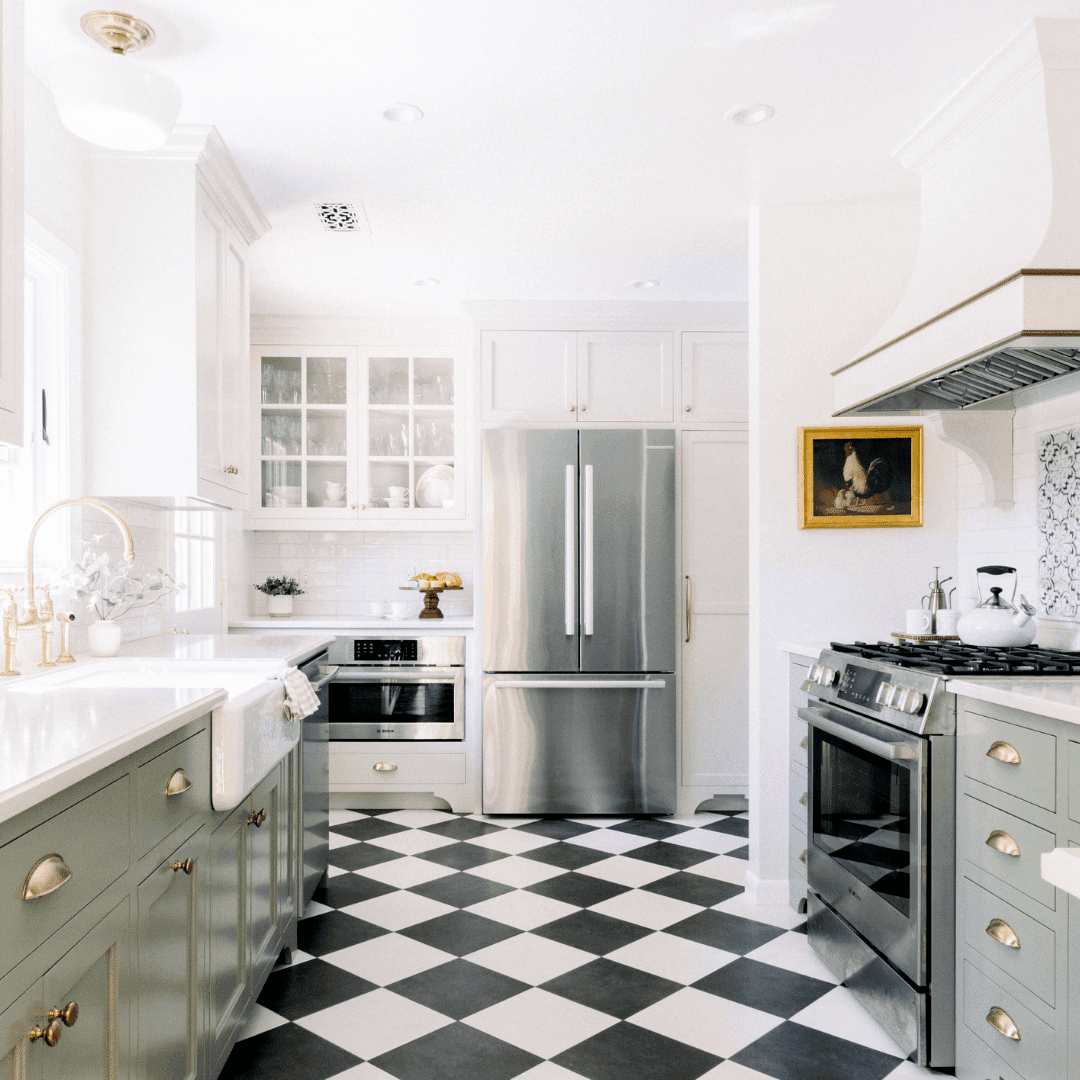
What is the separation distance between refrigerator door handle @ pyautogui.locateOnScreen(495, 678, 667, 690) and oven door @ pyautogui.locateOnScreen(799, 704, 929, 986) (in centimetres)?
142

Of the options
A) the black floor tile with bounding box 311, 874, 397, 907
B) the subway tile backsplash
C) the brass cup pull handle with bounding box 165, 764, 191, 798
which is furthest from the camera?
the subway tile backsplash

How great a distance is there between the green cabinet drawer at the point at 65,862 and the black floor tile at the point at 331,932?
1547 millimetres

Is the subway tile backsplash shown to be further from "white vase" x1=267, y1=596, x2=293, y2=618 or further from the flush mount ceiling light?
the flush mount ceiling light

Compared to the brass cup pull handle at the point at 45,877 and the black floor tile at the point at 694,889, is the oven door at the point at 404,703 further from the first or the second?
the brass cup pull handle at the point at 45,877

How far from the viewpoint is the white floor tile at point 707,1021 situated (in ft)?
7.27

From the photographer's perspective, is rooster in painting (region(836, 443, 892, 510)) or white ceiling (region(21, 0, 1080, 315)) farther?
rooster in painting (region(836, 443, 892, 510))

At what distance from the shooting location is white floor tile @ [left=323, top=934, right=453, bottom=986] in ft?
8.46

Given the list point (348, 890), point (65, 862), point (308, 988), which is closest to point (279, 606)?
point (348, 890)

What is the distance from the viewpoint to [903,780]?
7.13ft

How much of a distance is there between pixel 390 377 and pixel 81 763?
3.82m

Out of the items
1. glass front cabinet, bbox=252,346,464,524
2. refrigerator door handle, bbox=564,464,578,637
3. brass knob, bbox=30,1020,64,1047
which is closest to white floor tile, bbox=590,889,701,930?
refrigerator door handle, bbox=564,464,578,637

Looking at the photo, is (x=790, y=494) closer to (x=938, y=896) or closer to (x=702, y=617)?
(x=702, y=617)

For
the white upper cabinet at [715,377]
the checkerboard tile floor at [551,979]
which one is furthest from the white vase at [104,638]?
the white upper cabinet at [715,377]

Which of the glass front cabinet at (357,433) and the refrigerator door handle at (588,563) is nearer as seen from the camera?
the refrigerator door handle at (588,563)
